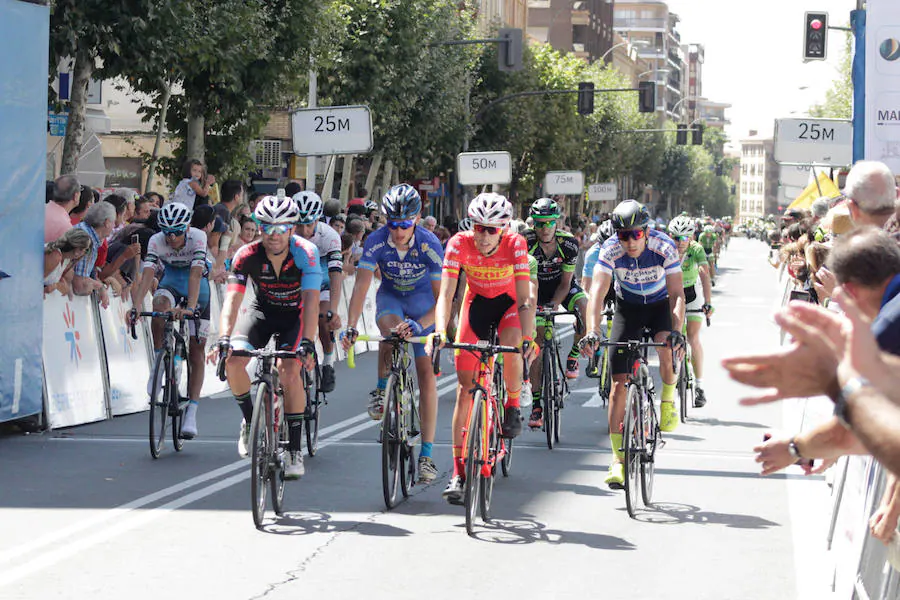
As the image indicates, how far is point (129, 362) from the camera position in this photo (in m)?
13.7

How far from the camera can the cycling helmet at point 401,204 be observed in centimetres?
950

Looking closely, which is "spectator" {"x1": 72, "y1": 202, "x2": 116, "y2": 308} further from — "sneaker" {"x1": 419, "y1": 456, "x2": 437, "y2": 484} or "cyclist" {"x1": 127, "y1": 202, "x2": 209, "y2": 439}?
"sneaker" {"x1": 419, "y1": 456, "x2": 437, "y2": 484}

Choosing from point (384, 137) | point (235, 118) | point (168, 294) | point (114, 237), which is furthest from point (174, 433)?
point (384, 137)

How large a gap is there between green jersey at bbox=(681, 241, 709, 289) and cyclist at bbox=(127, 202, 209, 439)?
5.05 metres

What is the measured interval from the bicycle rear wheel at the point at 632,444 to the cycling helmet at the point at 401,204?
1.76m

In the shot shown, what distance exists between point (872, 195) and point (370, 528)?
10.4ft

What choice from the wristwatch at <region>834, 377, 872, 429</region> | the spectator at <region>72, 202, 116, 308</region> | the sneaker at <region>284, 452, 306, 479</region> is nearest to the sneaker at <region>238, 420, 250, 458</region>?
the sneaker at <region>284, 452, 306, 479</region>

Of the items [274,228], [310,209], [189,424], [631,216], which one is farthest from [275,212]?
[189,424]

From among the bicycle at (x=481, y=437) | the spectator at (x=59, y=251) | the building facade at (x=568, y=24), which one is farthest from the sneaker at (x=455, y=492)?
the building facade at (x=568, y=24)

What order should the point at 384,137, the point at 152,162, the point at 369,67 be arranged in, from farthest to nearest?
the point at 384,137
the point at 369,67
the point at 152,162

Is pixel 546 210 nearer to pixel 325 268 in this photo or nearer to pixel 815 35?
pixel 325 268

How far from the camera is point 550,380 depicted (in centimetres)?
1194

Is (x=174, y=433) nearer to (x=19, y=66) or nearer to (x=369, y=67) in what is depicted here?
(x=19, y=66)

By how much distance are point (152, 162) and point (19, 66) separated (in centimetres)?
1576
